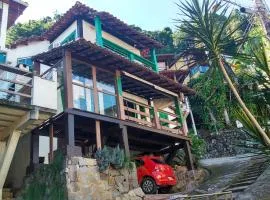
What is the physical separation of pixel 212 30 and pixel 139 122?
8.34 metres

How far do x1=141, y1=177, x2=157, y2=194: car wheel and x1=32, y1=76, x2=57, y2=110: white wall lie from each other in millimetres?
4536

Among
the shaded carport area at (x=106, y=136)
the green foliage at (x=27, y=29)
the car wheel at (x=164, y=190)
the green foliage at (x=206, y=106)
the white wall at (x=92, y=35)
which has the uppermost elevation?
the green foliage at (x=27, y=29)

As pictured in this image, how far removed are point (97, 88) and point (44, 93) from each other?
2524 millimetres

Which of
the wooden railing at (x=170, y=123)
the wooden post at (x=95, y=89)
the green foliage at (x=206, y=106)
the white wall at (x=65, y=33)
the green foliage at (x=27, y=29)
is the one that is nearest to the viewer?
the wooden post at (x=95, y=89)

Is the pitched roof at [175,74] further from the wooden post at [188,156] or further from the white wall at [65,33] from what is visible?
the wooden post at [188,156]

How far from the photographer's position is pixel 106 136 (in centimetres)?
1439

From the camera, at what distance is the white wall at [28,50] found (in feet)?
61.6

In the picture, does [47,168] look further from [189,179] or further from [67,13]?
[67,13]

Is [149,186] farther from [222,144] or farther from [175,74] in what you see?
[175,74]

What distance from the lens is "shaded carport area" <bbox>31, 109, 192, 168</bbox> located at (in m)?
12.3

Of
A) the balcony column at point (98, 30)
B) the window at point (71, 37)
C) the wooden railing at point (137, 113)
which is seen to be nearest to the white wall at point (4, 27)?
the window at point (71, 37)

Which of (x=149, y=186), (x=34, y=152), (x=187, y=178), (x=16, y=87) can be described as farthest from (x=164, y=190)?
(x=16, y=87)

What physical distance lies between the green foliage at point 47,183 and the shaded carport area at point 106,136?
0.62 meters

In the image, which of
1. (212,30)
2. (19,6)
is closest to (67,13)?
(19,6)
